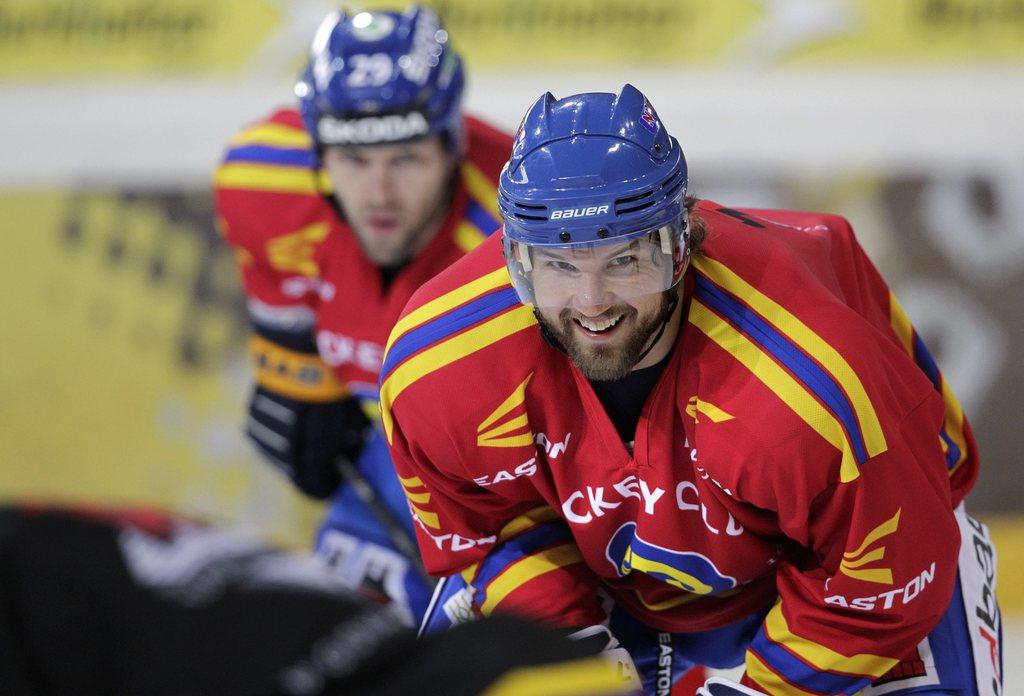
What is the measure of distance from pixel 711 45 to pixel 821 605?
1.95 metres

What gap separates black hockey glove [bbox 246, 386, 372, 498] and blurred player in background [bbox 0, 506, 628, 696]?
1.57m

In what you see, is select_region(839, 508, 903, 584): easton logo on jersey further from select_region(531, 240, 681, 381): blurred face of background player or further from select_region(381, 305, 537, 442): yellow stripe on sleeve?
select_region(381, 305, 537, 442): yellow stripe on sleeve

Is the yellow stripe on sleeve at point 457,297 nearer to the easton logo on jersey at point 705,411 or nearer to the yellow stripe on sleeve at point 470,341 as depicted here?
the yellow stripe on sleeve at point 470,341

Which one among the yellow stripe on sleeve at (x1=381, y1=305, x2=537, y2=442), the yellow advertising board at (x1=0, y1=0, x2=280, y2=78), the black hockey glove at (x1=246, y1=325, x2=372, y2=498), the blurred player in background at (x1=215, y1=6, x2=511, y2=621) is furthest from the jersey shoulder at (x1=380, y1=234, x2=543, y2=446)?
the yellow advertising board at (x1=0, y1=0, x2=280, y2=78)

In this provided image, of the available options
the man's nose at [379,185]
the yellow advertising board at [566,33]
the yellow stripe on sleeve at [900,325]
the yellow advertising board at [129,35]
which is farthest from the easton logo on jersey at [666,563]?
→ the yellow advertising board at [129,35]

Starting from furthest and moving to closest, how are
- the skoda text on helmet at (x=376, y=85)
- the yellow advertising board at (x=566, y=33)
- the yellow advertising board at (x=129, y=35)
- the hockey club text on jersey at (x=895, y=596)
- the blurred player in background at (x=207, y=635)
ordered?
the yellow advertising board at (x=129, y=35) → the yellow advertising board at (x=566, y=33) → the skoda text on helmet at (x=376, y=85) → the hockey club text on jersey at (x=895, y=596) → the blurred player in background at (x=207, y=635)

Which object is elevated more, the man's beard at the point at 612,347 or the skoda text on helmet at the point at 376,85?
the skoda text on helmet at the point at 376,85

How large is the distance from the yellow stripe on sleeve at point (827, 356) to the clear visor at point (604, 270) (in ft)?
0.35

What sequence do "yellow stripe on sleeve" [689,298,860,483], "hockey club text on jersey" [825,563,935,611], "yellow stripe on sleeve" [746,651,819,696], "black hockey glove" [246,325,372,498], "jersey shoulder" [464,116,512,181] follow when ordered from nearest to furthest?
"yellow stripe on sleeve" [689,298,860,483] < "hockey club text on jersey" [825,563,935,611] < "yellow stripe on sleeve" [746,651,819,696] < "jersey shoulder" [464,116,512,181] < "black hockey glove" [246,325,372,498]

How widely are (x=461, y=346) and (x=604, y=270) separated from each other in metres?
0.21

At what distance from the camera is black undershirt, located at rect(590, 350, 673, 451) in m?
1.69

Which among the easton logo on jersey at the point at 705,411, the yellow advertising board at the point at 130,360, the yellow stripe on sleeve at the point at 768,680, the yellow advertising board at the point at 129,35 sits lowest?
the yellow advertising board at the point at 130,360

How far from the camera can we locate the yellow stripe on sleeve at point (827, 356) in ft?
4.96

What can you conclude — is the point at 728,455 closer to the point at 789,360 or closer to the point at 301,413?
the point at 789,360
